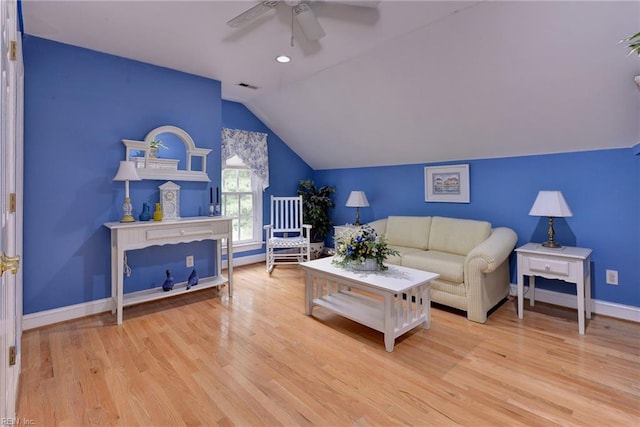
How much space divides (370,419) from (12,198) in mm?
2125

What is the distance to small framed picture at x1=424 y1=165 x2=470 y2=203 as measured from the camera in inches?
145

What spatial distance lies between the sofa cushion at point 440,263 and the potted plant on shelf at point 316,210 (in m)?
2.05

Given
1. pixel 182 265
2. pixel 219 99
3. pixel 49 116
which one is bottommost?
pixel 182 265

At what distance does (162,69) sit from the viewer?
324cm

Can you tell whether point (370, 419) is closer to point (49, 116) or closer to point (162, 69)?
point (49, 116)

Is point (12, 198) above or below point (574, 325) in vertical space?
above

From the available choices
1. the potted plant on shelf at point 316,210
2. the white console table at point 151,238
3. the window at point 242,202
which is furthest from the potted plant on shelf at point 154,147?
the potted plant on shelf at point 316,210

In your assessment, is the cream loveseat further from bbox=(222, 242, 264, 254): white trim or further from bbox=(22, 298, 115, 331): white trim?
bbox=(22, 298, 115, 331): white trim

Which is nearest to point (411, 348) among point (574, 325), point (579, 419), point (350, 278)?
point (350, 278)

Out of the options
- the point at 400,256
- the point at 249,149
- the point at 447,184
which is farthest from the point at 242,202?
the point at 447,184

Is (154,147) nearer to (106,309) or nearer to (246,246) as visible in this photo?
(106,309)

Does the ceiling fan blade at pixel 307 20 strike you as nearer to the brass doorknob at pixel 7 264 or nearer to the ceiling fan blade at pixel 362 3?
the ceiling fan blade at pixel 362 3

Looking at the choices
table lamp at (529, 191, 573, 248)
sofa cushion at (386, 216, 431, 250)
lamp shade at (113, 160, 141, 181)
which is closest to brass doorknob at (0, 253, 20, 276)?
lamp shade at (113, 160, 141, 181)

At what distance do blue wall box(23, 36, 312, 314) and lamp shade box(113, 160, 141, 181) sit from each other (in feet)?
0.82
